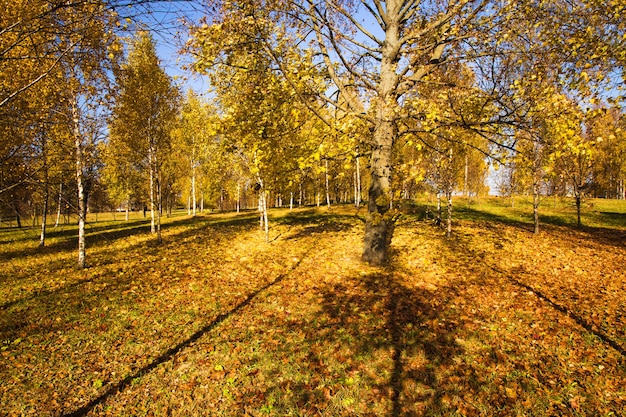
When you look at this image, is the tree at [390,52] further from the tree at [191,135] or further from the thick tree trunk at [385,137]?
the tree at [191,135]

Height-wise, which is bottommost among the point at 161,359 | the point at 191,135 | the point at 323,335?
the point at 161,359

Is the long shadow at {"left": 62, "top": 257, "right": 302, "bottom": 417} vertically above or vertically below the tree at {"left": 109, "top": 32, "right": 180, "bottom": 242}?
below

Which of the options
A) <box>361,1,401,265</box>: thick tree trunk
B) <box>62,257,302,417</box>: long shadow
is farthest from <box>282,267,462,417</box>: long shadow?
<box>361,1,401,265</box>: thick tree trunk

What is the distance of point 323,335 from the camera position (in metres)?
6.45

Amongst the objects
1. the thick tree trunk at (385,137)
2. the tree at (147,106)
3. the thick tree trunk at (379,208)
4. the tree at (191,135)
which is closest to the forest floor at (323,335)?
the thick tree trunk at (379,208)

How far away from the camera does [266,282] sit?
9.63 metres

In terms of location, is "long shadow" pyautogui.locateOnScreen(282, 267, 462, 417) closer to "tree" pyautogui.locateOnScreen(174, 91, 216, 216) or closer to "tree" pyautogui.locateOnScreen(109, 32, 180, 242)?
"tree" pyautogui.locateOnScreen(109, 32, 180, 242)

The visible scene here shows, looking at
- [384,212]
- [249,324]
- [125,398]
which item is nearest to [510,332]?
[384,212]

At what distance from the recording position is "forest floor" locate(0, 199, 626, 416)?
473cm

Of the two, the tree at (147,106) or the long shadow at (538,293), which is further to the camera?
the tree at (147,106)

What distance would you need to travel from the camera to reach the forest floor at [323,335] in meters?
4.73

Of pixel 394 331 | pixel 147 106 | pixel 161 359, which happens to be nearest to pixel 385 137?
pixel 394 331

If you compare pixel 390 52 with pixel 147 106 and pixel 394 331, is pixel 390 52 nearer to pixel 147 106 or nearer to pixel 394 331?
pixel 394 331

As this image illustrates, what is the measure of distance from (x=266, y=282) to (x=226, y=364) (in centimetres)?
403
